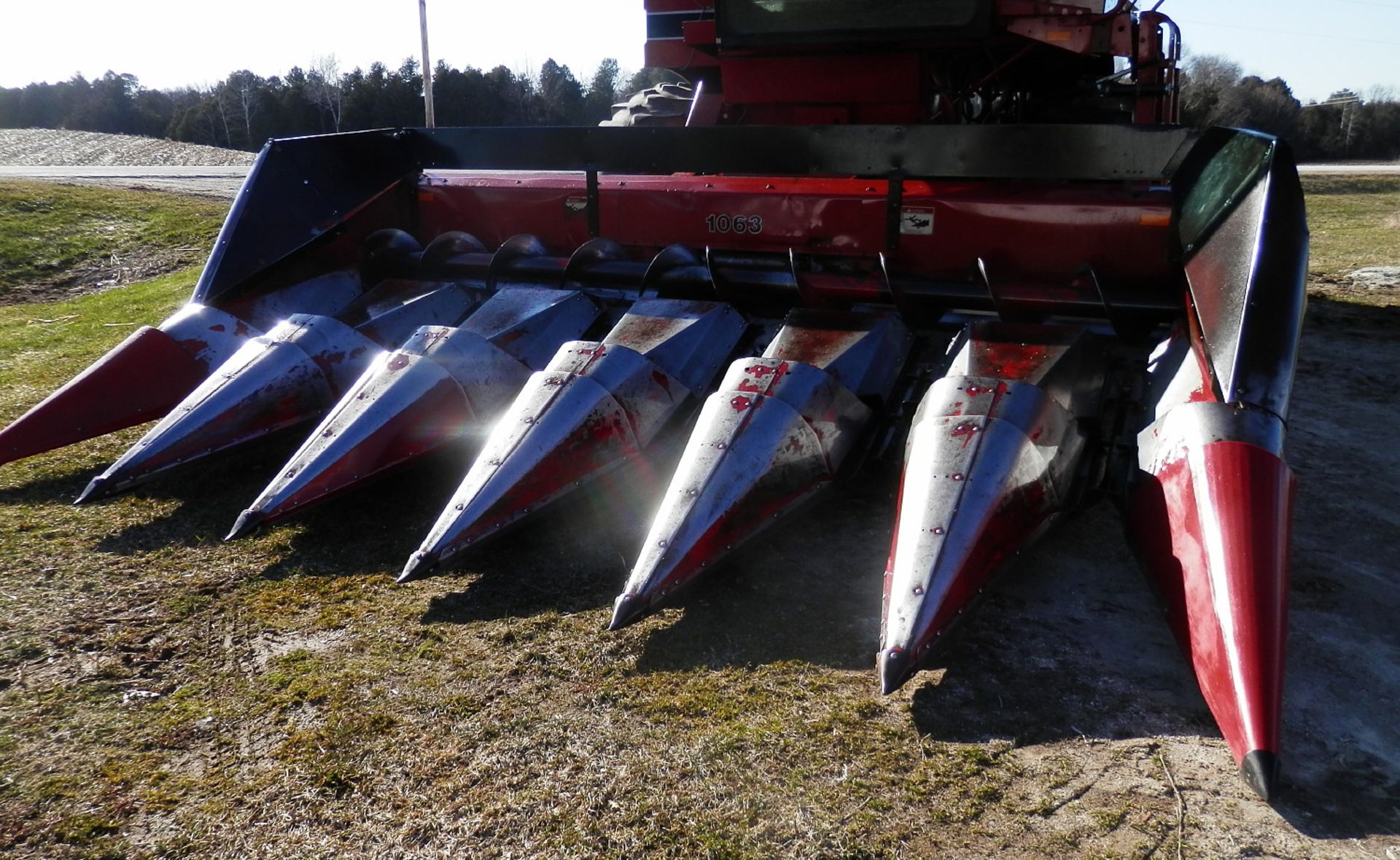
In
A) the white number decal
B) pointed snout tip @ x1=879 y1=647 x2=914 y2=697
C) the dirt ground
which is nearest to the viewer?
the dirt ground

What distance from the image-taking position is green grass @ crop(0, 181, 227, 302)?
28.9 feet

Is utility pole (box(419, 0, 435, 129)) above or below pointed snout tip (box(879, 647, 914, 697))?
above

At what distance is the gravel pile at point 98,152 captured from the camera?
19.9 meters

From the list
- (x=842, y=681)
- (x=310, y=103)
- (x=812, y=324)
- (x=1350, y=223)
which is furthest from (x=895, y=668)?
(x=310, y=103)

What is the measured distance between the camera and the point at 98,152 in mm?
21359

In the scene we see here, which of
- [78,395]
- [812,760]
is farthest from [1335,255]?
[78,395]

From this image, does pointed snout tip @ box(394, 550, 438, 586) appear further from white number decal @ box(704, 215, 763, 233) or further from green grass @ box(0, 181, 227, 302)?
green grass @ box(0, 181, 227, 302)

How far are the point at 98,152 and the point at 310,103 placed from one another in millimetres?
8605

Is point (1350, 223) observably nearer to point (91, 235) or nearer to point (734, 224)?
point (734, 224)

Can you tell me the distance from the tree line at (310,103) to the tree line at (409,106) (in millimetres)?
36

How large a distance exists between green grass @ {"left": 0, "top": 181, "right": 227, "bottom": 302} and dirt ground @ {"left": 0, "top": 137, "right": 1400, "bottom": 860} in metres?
6.15

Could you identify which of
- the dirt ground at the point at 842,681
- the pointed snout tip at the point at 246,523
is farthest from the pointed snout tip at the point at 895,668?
the pointed snout tip at the point at 246,523

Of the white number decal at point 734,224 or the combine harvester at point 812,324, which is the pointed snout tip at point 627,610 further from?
the white number decal at point 734,224

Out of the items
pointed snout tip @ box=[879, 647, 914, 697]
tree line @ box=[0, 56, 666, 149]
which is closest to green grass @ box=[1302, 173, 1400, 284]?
pointed snout tip @ box=[879, 647, 914, 697]
